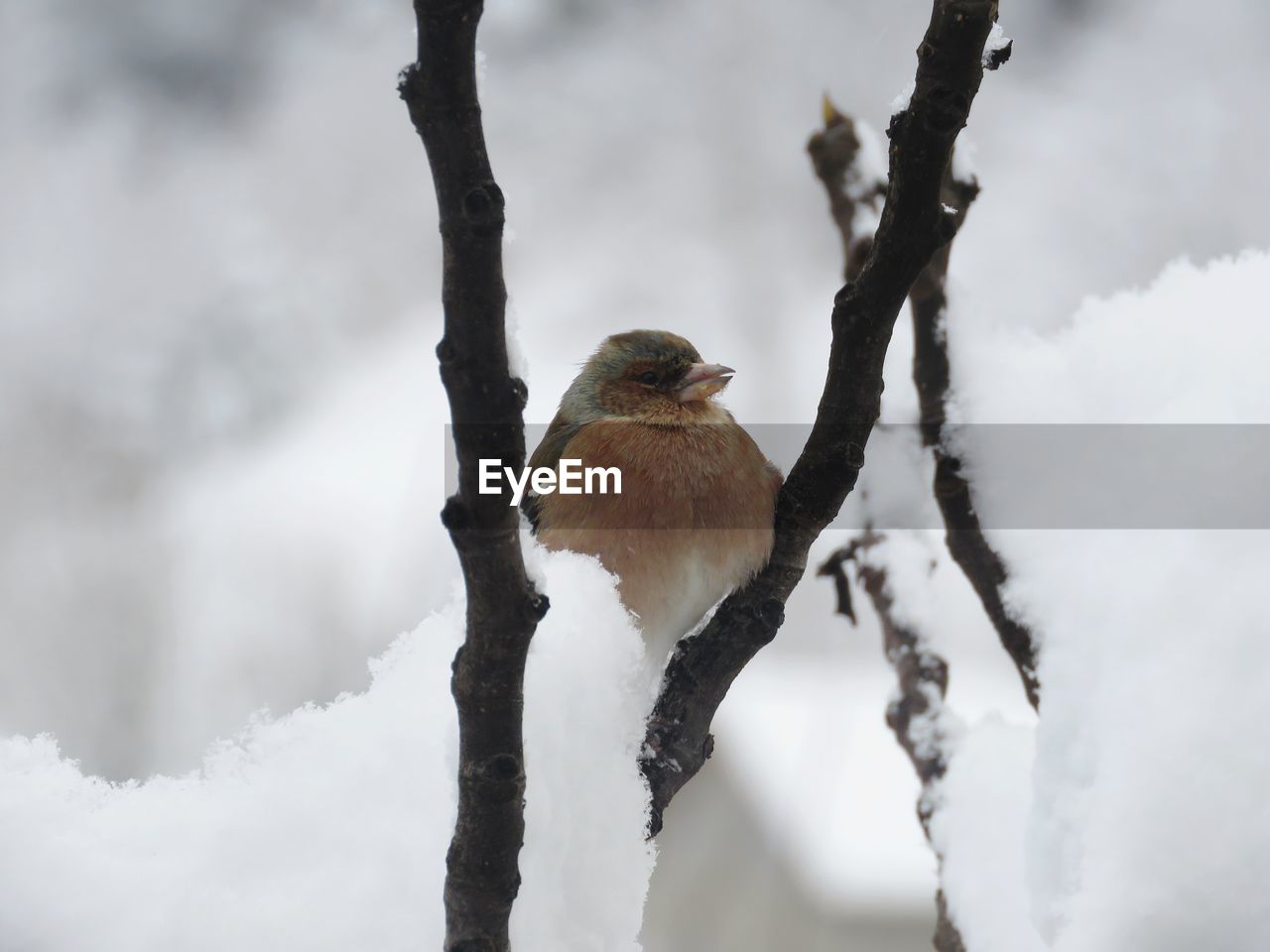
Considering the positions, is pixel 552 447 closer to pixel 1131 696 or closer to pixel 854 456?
pixel 854 456

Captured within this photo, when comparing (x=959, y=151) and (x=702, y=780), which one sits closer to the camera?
(x=959, y=151)

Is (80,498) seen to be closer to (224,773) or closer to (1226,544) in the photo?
(224,773)

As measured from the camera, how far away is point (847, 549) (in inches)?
113


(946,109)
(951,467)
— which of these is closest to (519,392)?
(946,109)

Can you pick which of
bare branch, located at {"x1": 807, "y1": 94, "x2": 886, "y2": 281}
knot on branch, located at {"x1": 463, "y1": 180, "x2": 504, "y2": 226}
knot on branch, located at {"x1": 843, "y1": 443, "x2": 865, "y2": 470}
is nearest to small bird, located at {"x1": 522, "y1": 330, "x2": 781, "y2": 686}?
knot on branch, located at {"x1": 843, "y1": 443, "x2": 865, "y2": 470}

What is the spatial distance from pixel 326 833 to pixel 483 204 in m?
0.91

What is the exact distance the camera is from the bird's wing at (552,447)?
2666 mm

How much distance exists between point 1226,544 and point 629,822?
3.46 feet

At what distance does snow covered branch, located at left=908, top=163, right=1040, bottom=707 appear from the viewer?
227 cm

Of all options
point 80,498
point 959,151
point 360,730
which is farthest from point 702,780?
point 360,730

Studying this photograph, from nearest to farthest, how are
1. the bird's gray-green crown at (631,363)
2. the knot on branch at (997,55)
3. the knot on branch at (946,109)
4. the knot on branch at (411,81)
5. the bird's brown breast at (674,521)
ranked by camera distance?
the knot on branch at (411,81) → the knot on branch at (946,109) → the knot on branch at (997,55) → the bird's brown breast at (674,521) → the bird's gray-green crown at (631,363)

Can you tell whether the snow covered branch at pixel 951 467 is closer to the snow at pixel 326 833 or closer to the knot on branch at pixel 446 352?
the snow at pixel 326 833

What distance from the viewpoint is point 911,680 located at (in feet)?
9.35

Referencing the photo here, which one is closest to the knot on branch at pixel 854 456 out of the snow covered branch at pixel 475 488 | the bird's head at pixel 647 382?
the snow covered branch at pixel 475 488
